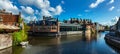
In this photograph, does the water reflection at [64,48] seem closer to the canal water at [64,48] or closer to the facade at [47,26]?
the canal water at [64,48]

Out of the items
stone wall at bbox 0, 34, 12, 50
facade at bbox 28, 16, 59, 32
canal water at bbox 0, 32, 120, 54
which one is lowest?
canal water at bbox 0, 32, 120, 54

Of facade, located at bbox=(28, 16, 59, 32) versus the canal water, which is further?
facade, located at bbox=(28, 16, 59, 32)

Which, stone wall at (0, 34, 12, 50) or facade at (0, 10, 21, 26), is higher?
facade at (0, 10, 21, 26)

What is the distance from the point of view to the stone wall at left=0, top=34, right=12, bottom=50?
1131 inches

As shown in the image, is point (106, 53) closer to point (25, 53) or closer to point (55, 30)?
point (25, 53)

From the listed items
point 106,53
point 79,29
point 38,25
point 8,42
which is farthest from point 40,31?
point 106,53

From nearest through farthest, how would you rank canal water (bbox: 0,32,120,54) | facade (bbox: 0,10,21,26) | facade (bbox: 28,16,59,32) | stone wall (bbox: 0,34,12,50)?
stone wall (bbox: 0,34,12,50) < canal water (bbox: 0,32,120,54) < facade (bbox: 0,10,21,26) < facade (bbox: 28,16,59,32)

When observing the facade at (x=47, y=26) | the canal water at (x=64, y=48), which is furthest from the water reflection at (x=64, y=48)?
the facade at (x=47, y=26)

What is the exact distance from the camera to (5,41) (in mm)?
30297

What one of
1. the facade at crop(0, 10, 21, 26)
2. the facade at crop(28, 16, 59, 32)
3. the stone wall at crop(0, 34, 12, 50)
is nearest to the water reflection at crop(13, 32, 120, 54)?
the stone wall at crop(0, 34, 12, 50)

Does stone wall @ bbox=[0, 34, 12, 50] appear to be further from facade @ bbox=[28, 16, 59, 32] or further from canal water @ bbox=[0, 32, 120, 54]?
facade @ bbox=[28, 16, 59, 32]

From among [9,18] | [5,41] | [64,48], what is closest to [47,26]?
[9,18]

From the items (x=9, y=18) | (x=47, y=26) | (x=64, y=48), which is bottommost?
(x=64, y=48)

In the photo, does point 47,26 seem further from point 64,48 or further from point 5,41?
point 5,41
